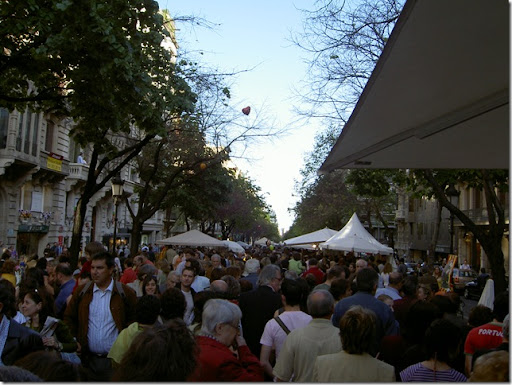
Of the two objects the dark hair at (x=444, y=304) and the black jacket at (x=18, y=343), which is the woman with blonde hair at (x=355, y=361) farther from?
the dark hair at (x=444, y=304)

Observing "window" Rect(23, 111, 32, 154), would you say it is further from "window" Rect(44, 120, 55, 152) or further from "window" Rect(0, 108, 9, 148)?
"window" Rect(44, 120, 55, 152)

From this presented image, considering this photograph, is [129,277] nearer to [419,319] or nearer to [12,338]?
[12,338]

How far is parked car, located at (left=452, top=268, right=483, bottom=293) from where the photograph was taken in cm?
2661

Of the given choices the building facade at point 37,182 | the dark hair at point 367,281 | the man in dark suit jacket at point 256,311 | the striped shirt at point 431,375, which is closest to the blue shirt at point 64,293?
the man in dark suit jacket at point 256,311

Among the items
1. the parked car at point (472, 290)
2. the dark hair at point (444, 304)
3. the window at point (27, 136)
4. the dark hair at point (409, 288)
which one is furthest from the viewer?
the window at point (27, 136)

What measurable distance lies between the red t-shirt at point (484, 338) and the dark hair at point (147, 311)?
8.97 ft

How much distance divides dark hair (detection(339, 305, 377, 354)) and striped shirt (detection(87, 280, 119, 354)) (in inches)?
95.8

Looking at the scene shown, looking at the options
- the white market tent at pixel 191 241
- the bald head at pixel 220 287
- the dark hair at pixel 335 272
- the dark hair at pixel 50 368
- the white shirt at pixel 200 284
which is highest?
the white market tent at pixel 191 241

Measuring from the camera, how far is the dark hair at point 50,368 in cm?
242

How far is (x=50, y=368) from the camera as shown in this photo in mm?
2434

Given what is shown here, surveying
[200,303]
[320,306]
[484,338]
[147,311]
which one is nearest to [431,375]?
[320,306]

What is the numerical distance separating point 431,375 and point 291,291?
1.75 m

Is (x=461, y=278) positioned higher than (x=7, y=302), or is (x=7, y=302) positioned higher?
(x=7, y=302)

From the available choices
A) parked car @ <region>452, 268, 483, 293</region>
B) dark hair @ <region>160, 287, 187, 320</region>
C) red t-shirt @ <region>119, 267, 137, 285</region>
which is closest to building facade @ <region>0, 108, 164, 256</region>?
red t-shirt @ <region>119, 267, 137, 285</region>
